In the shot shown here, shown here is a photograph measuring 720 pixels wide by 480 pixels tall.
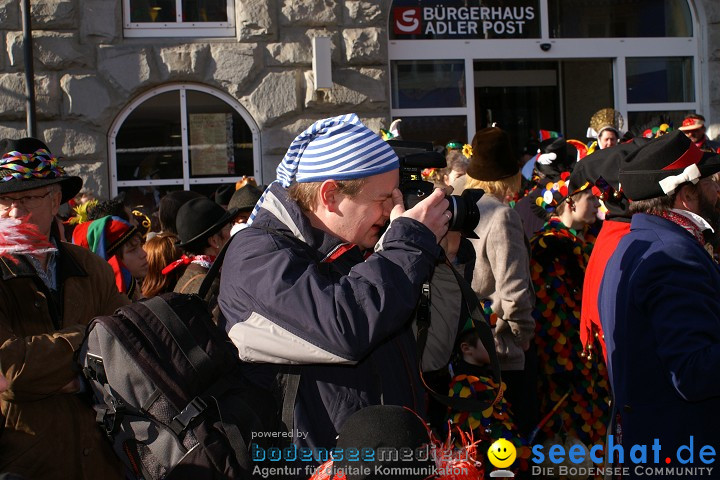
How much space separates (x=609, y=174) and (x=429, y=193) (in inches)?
57.9

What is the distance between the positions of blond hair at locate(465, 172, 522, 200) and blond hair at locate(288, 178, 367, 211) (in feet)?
8.00

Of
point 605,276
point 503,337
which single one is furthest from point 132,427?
point 503,337

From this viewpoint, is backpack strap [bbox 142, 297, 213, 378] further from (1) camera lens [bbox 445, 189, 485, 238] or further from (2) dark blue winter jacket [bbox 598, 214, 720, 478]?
(2) dark blue winter jacket [bbox 598, 214, 720, 478]

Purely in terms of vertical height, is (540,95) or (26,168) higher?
(540,95)

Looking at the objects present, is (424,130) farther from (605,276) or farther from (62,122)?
(605,276)

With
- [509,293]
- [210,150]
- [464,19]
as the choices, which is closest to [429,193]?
[509,293]

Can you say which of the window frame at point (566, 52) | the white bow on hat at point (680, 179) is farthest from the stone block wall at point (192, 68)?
the white bow on hat at point (680, 179)

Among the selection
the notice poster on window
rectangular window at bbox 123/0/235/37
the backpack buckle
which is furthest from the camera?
rectangular window at bbox 123/0/235/37

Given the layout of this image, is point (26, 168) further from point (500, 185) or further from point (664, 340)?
point (500, 185)

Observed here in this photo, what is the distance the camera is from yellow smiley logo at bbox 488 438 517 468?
3.68 m

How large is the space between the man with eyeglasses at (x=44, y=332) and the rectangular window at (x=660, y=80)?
757 cm

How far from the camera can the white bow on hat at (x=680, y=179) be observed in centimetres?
274

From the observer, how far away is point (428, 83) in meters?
8.75

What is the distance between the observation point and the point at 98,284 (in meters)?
2.92
